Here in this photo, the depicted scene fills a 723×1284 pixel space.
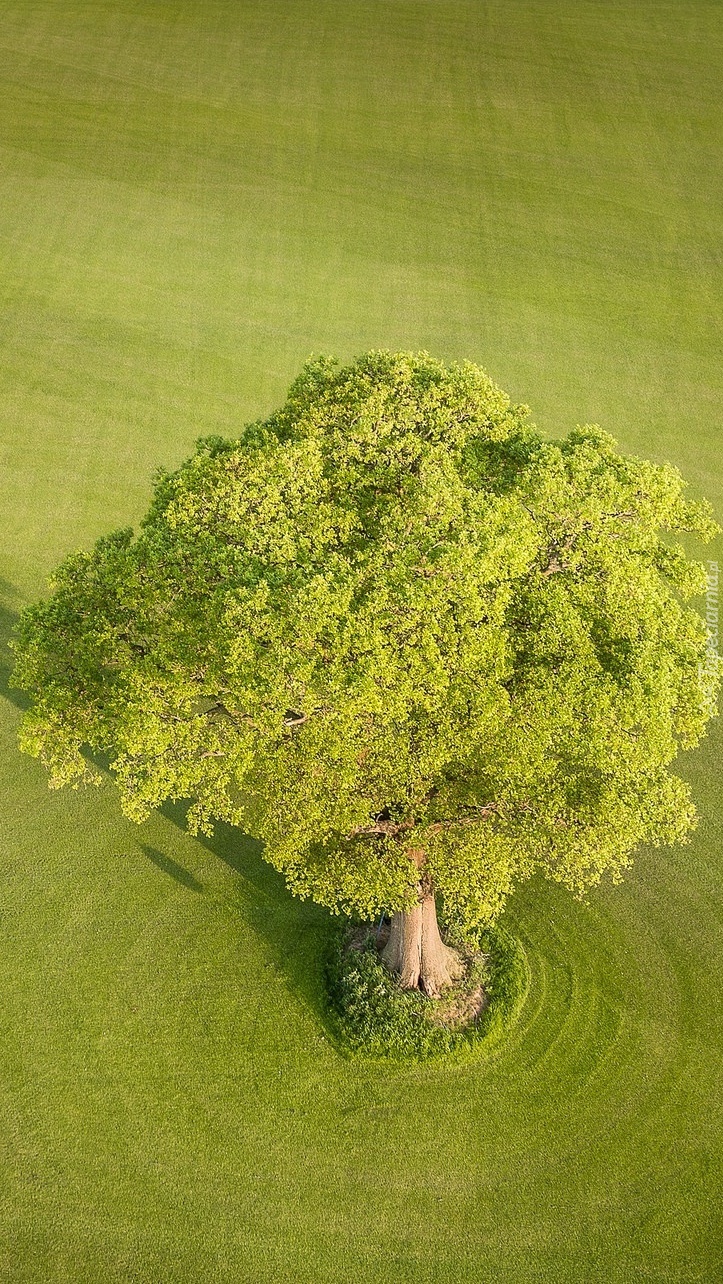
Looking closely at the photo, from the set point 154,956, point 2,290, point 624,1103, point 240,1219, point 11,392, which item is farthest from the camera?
point 2,290

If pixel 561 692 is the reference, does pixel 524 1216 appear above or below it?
below

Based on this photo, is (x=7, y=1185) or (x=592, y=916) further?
(x=592, y=916)

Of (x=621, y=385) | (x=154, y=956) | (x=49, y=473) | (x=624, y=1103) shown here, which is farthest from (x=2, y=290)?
(x=624, y=1103)

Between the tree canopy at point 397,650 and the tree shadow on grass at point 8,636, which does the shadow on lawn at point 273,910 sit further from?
the tree shadow on grass at point 8,636

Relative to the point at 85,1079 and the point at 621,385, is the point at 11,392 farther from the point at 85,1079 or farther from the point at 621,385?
the point at 85,1079

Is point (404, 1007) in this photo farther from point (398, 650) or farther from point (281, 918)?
point (398, 650)

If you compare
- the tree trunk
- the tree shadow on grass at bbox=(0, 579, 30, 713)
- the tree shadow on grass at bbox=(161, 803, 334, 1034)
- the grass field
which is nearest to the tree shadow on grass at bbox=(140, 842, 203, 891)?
the grass field

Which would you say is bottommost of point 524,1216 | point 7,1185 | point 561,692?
point 7,1185
